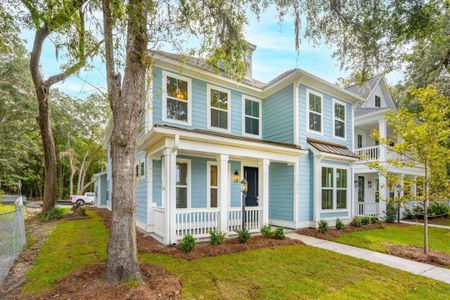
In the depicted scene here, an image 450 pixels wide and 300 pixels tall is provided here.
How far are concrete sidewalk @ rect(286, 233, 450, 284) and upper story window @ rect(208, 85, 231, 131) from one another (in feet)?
16.3

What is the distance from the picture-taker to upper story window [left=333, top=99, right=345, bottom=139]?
10.9 meters

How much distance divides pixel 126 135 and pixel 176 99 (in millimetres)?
4650

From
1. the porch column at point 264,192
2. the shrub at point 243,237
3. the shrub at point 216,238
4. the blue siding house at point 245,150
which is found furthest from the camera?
the porch column at point 264,192

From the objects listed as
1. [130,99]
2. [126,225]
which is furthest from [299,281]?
[130,99]

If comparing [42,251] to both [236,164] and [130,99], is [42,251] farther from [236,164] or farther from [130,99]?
[236,164]

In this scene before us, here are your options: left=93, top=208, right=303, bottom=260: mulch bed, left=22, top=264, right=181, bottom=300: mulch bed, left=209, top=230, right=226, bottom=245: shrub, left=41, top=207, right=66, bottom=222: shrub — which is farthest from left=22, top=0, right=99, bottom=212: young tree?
left=41, top=207, right=66, bottom=222: shrub

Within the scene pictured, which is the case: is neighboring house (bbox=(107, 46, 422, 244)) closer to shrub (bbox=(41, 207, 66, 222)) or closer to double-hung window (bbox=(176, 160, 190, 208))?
double-hung window (bbox=(176, 160, 190, 208))

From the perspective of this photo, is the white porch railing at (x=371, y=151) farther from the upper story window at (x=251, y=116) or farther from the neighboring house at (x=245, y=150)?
the upper story window at (x=251, y=116)

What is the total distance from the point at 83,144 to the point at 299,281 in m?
32.6

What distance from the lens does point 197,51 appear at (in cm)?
560

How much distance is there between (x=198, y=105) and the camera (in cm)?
907

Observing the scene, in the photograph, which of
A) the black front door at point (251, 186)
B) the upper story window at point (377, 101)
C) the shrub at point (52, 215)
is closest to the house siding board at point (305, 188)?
the black front door at point (251, 186)

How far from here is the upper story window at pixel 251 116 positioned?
1035cm

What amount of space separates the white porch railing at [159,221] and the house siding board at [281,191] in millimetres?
4676
